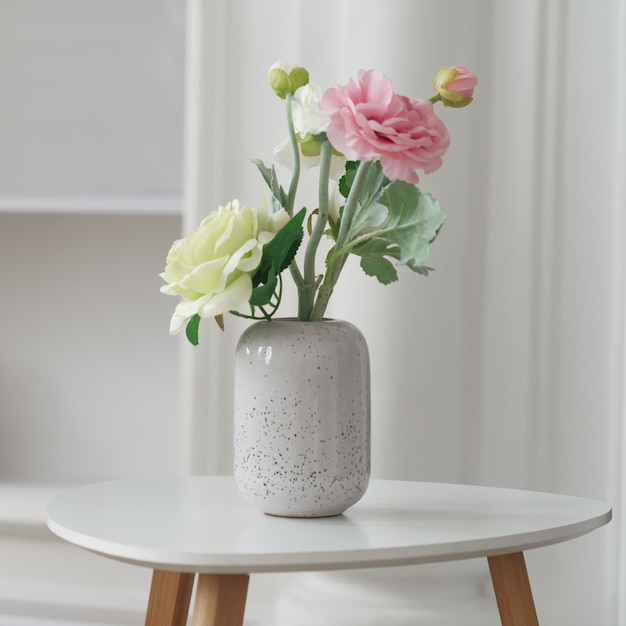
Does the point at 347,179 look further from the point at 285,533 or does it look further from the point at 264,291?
the point at 285,533

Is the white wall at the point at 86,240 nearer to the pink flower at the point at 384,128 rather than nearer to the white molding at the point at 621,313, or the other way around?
the white molding at the point at 621,313

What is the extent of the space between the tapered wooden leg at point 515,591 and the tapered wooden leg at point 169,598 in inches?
11.9

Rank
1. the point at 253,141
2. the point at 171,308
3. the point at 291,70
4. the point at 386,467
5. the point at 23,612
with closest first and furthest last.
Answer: the point at 291,70 → the point at 386,467 → the point at 253,141 → the point at 23,612 → the point at 171,308

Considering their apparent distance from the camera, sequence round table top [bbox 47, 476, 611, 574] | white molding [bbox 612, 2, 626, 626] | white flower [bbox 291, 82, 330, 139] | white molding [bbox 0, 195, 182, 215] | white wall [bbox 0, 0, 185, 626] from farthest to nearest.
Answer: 1. white wall [bbox 0, 0, 185, 626]
2. white molding [bbox 0, 195, 182, 215]
3. white molding [bbox 612, 2, 626, 626]
4. white flower [bbox 291, 82, 330, 139]
5. round table top [bbox 47, 476, 611, 574]

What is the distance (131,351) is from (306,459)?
99cm

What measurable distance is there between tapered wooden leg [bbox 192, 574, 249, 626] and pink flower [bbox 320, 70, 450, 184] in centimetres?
36

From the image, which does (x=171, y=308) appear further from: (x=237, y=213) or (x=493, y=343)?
(x=237, y=213)

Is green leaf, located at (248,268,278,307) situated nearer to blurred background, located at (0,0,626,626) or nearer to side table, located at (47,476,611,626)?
side table, located at (47,476,611,626)

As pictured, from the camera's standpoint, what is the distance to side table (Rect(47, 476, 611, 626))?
76 centimetres

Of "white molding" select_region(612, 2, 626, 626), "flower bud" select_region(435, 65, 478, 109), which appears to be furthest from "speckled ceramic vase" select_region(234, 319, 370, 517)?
"white molding" select_region(612, 2, 626, 626)

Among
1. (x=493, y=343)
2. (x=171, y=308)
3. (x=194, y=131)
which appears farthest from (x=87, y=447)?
(x=493, y=343)

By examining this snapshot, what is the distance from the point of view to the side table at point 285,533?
762mm

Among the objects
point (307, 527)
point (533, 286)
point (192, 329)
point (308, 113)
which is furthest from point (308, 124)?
point (533, 286)

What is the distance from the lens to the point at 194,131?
57.3 inches
